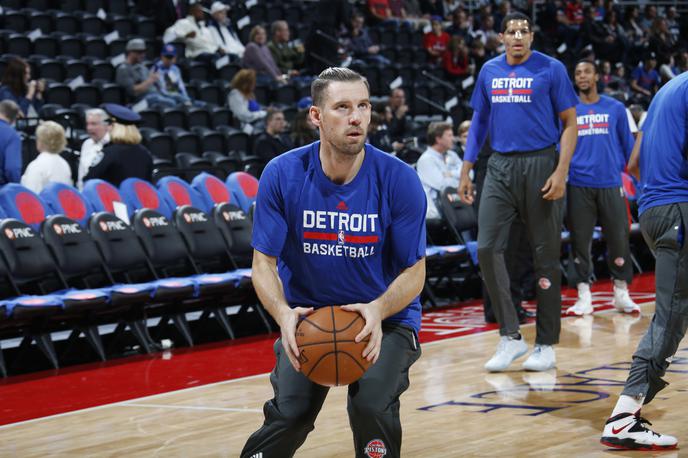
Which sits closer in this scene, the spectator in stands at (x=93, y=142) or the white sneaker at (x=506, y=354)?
the white sneaker at (x=506, y=354)

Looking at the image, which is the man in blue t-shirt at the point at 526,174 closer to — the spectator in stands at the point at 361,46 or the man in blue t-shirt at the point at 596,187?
the man in blue t-shirt at the point at 596,187

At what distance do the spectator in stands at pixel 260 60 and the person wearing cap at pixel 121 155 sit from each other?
4.92 m

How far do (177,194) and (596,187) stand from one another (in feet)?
11.1

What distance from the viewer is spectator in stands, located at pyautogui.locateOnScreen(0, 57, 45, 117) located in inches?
397

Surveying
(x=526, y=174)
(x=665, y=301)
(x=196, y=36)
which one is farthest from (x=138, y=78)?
(x=665, y=301)

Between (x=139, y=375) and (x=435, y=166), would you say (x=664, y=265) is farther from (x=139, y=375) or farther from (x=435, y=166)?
(x=435, y=166)

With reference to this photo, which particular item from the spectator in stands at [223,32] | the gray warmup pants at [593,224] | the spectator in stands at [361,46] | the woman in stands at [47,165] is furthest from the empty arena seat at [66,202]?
the spectator in stands at [361,46]

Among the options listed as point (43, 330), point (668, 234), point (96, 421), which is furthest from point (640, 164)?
point (43, 330)

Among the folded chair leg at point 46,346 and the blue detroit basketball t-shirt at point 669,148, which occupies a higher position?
the blue detroit basketball t-shirt at point 669,148

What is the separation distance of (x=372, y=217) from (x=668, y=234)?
1.49 metres

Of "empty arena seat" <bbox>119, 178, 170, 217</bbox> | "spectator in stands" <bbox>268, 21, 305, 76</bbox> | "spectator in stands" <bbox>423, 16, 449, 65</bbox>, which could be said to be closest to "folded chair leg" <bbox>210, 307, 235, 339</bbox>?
"empty arena seat" <bbox>119, 178, 170, 217</bbox>

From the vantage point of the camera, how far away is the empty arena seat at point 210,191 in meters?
9.20

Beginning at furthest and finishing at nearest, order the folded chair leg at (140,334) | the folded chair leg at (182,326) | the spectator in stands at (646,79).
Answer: the spectator in stands at (646,79) → the folded chair leg at (182,326) → the folded chair leg at (140,334)

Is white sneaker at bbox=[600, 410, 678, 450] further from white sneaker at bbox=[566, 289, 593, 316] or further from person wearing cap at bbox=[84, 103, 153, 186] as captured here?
person wearing cap at bbox=[84, 103, 153, 186]
